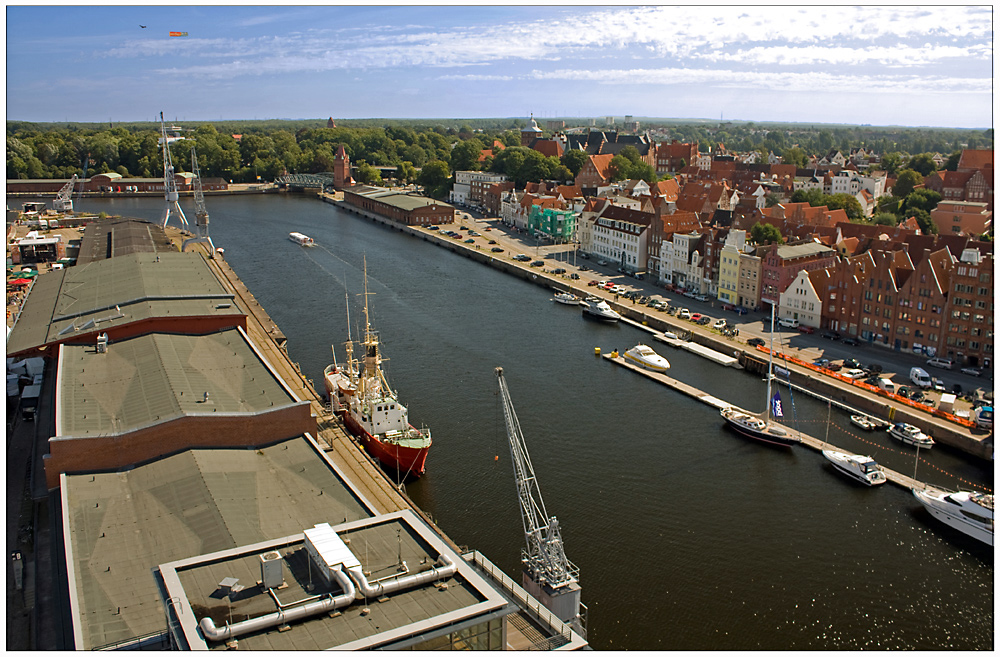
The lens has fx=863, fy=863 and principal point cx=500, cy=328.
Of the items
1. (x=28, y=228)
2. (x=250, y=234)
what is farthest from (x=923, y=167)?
(x=28, y=228)

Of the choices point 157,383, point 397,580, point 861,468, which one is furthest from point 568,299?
point 397,580

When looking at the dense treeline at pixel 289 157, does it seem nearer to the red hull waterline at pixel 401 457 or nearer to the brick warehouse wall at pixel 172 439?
the red hull waterline at pixel 401 457

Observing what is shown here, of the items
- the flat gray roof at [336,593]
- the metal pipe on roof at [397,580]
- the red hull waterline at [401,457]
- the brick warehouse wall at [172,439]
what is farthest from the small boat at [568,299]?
the metal pipe on roof at [397,580]

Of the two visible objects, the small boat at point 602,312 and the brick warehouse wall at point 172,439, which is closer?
the brick warehouse wall at point 172,439

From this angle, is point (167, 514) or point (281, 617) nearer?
point (281, 617)

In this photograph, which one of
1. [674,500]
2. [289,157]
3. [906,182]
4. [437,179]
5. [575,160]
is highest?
[289,157]

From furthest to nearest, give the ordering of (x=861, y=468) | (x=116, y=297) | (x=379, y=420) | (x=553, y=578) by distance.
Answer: (x=116, y=297), (x=379, y=420), (x=861, y=468), (x=553, y=578)

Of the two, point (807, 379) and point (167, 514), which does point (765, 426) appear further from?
point (167, 514)

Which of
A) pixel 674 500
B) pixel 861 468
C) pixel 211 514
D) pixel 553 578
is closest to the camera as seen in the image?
pixel 211 514
